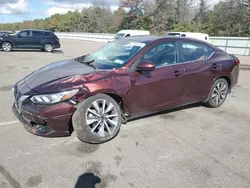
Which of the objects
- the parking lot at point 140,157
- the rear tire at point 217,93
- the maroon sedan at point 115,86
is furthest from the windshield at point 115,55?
the rear tire at point 217,93

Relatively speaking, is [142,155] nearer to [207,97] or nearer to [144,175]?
[144,175]

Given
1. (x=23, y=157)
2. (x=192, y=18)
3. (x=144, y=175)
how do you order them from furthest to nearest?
1. (x=192, y=18)
2. (x=23, y=157)
3. (x=144, y=175)

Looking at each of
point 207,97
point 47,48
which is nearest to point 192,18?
point 47,48

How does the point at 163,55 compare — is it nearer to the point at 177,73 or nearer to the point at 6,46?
the point at 177,73

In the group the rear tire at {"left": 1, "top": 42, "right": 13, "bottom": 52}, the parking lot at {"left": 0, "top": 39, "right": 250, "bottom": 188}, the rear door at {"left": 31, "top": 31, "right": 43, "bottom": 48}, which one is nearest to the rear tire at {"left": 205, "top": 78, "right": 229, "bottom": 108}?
the parking lot at {"left": 0, "top": 39, "right": 250, "bottom": 188}

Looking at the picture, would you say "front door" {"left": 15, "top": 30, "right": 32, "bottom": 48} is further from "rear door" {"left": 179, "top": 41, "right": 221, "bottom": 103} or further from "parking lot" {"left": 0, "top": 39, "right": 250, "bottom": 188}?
"rear door" {"left": 179, "top": 41, "right": 221, "bottom": 103}

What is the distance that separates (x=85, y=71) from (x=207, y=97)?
2.68 meters

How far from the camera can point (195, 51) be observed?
191 inches

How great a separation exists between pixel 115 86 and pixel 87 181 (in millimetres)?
1460

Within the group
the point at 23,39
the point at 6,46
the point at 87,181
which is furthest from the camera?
the point at 23,39

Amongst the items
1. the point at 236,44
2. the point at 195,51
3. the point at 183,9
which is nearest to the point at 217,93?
the point at 195,51

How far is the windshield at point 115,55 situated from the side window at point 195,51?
90 cm

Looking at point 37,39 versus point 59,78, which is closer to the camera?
point 59,78

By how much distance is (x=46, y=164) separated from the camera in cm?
310
